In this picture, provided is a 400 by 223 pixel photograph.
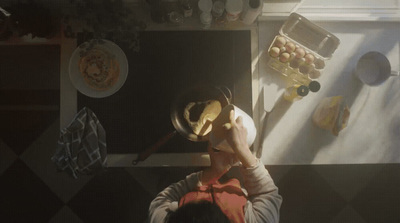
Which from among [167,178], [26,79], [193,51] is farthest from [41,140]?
[193,51]

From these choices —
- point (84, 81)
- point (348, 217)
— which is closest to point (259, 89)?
point (84, 81)

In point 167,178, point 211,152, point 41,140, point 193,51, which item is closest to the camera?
point 211,152

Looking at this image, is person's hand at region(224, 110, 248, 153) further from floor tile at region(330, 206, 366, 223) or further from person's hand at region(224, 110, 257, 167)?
floor tile at region(330, 206, 366, 223)

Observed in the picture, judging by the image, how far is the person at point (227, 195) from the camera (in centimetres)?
93

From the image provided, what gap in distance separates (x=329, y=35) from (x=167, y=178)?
106 centimetres

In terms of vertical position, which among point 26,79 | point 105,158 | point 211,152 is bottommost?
point 26,79

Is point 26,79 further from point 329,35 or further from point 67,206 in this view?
point 329,35

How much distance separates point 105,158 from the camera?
116 cm

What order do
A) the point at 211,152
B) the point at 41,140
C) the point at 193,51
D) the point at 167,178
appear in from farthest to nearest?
the point at 41,140
the point at 167,178
the point at 193,51
the point at 211,152

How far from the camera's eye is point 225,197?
3.66 ft

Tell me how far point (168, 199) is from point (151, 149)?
192 mm

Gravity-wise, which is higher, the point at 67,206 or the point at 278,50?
the point at 278,50

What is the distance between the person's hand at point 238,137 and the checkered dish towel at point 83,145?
49 centimetres

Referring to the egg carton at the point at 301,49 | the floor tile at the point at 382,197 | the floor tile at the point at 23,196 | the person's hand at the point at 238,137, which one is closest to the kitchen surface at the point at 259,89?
the egg carton at the point at 301,49
